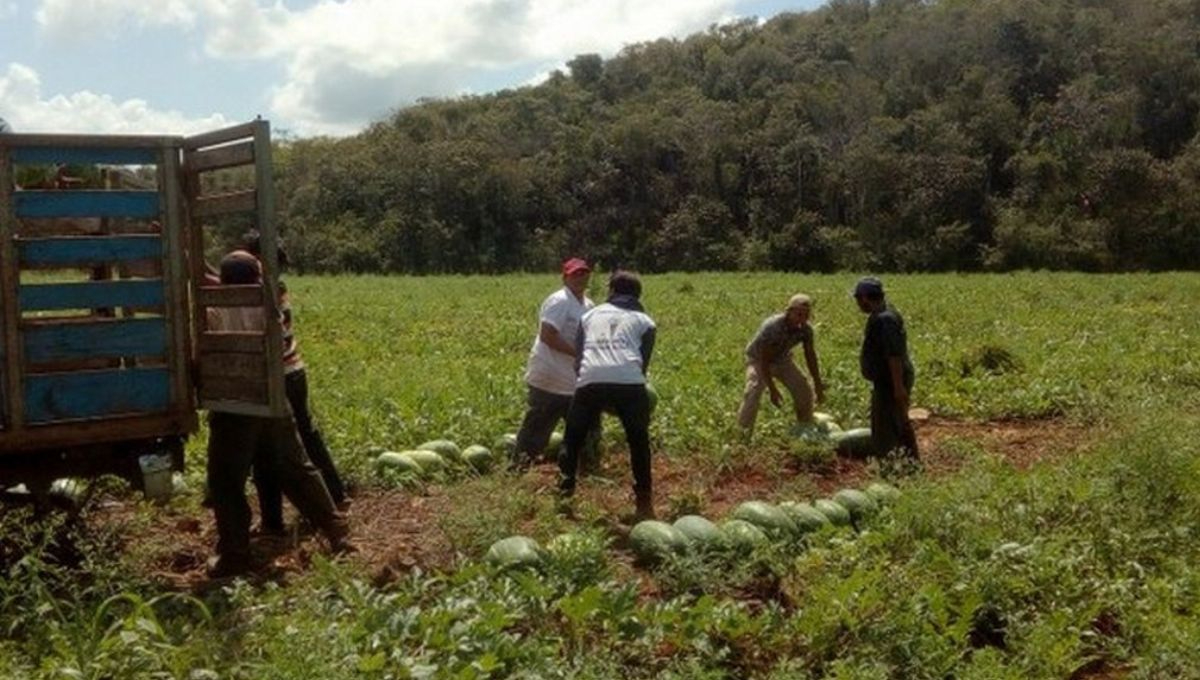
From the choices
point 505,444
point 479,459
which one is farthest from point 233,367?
point 505,444

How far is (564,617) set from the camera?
18.7 feet

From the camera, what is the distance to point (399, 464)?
9.24 m

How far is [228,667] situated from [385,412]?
7.02 meters

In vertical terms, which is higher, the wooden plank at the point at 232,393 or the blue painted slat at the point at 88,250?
the blue painted slat at the point at 88,250

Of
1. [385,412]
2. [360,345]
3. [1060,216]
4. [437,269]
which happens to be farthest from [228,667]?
[437,269]

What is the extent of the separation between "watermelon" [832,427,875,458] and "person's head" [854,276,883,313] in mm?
1573

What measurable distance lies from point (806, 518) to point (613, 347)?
1767 mm

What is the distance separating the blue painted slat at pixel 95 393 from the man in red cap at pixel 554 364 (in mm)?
3167

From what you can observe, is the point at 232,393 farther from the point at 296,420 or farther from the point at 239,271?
the point at 296,420

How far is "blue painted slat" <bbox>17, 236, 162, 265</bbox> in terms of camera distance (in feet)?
20.2

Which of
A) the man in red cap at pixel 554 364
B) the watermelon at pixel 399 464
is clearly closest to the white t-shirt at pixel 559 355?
the man in red cap at pixel 554 364

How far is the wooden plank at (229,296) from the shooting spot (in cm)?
642

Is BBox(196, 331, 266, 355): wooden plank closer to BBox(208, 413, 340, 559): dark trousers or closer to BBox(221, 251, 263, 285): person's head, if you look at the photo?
BBox(221, 251, 263, 285): person's head

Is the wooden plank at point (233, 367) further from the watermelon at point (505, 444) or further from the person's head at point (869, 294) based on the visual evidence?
the person's head at point (869, 294)
